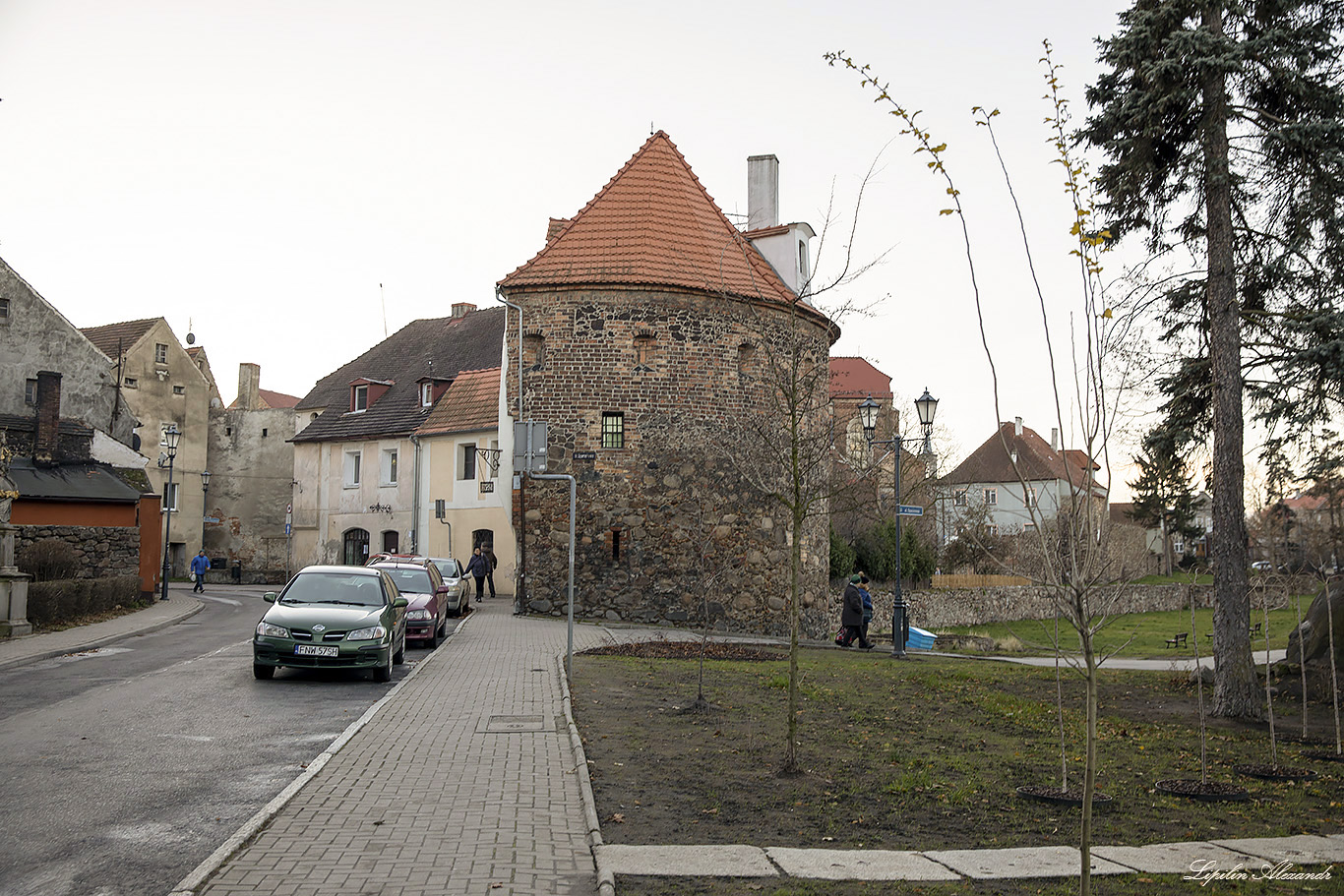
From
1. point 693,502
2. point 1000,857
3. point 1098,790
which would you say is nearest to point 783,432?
point 693,502

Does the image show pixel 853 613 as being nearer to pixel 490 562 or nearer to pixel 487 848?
pixel 487 848

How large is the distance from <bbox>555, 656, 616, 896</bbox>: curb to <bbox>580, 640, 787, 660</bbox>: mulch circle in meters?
7.04

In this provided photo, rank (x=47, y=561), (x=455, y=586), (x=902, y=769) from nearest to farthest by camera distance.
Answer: (x=902, y=769) → (x=47, y=561) → (x=455, y=586)

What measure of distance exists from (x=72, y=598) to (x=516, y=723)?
57.4 ft

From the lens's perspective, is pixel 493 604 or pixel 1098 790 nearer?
pixel 1098 790

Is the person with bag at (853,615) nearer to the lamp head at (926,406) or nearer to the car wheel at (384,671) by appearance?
the lamp head at (926,406)

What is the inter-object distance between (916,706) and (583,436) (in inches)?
578

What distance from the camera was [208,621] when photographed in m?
26.4

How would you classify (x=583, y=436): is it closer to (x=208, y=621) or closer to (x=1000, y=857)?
(x=208, y=621)

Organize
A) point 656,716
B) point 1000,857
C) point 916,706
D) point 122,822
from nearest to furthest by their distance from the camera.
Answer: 1. point 1000,857
2. point 122,822
3. point 656,716
4. point 916,706

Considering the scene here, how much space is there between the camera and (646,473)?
26.0 meters

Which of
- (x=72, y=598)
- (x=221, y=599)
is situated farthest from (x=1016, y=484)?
(x=72, y=598)

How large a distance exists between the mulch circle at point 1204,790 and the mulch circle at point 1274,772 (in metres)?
0.77

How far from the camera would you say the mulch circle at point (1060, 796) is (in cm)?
781
